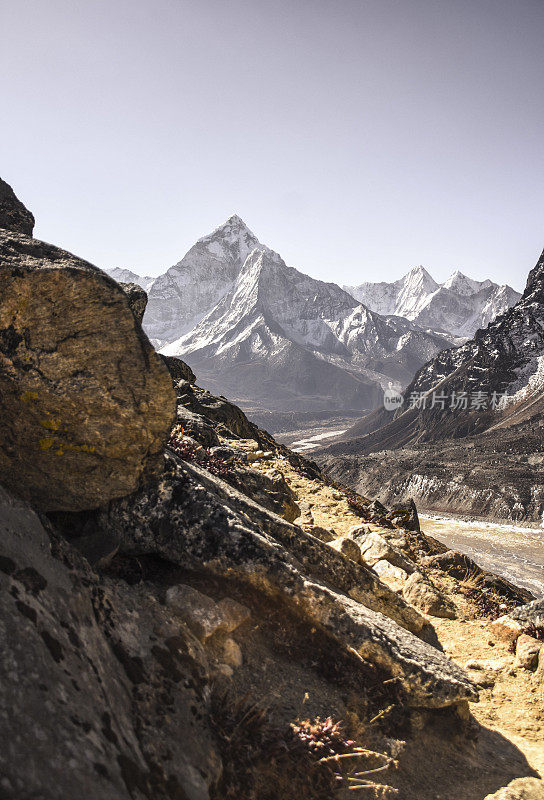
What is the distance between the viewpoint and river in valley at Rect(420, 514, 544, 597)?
154 ft

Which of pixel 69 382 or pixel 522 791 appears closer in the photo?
pixel 522 791

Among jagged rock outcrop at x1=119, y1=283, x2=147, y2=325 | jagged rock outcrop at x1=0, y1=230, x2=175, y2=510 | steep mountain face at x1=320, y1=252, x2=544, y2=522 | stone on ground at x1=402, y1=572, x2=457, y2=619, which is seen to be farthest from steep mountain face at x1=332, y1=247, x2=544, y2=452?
jagged rock outcrop at x1=0, y1=230, x2=175, y2=510

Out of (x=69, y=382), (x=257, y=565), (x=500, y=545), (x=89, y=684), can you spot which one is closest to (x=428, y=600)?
(x=257, y=565)

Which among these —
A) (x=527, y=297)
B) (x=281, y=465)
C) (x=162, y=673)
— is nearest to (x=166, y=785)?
(x=162, y=673)

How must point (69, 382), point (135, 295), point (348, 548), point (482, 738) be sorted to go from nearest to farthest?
point (69, 382) → point (482, 738) → point (348, 548) → point (135, 295)

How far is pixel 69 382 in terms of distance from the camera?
4.32 meters

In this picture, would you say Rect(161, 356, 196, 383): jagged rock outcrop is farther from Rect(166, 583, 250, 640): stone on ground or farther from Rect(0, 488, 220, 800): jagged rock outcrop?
Rect(0, 488, 220, 800): jagged rock outcrop

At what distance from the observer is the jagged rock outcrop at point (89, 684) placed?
206cm

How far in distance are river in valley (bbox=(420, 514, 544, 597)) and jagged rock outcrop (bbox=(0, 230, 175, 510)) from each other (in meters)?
48.3

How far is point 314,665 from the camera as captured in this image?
14.5 feet

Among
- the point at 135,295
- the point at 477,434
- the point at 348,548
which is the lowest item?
the point at 348,548

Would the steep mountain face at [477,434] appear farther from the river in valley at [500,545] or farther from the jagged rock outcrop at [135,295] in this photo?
the jagged rock outcrop at [135,295]

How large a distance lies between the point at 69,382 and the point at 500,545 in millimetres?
65074

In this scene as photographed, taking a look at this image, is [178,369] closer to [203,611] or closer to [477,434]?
[203,611]
